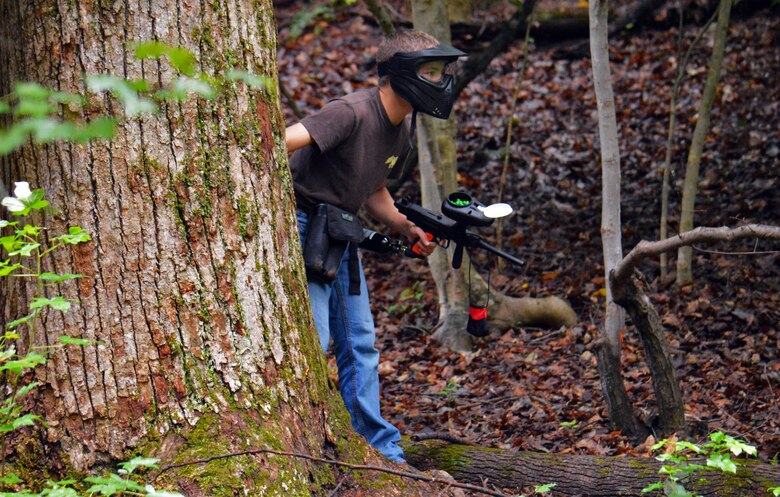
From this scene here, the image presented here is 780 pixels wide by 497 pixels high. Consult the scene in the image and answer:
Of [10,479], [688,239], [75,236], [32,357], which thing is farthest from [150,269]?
[688,239]

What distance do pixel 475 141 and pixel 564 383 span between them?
5406mm

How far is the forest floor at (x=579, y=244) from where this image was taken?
545 cm

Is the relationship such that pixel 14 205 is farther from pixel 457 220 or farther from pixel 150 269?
pixel 457 220

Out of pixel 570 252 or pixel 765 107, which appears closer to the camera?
pixel 570 252

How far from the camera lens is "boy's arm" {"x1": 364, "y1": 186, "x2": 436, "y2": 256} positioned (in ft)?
15.0

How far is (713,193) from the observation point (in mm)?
8523

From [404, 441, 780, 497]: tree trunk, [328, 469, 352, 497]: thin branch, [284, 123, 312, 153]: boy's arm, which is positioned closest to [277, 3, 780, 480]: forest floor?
[404, 441, 780, 497]: tree trunk

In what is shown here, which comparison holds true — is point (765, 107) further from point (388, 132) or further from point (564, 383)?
point (388, 132)

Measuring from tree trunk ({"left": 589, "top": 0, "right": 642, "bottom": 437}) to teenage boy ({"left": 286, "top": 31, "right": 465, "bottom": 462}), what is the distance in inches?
53.8

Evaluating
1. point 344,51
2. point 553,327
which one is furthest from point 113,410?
point 344,51

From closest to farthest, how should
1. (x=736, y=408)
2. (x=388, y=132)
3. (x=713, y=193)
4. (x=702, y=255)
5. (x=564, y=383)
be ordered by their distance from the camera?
(x=388, y=132) < (x=736, y=408) < (x=564, y=383) < (x=702, y=255) < (x=713, y=193)

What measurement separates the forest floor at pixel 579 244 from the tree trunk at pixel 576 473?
77 centimetres

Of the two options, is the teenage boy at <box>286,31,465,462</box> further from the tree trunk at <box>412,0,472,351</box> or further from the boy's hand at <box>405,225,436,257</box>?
the tree trunk at <box>412,0,472,351</box>

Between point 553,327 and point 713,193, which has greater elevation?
point 713,193
